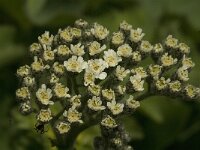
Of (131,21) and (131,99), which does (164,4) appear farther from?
(131,99)

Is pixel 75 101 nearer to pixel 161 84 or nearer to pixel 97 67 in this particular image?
pixel 97 67

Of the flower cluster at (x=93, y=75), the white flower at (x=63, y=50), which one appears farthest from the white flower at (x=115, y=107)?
the white flower at (x=63, y=50)

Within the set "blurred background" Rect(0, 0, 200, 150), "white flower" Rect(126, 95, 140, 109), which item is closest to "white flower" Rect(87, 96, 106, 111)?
"white flower" Rect(126, 95, 140, 109)

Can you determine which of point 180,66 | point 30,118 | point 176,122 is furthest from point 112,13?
point 180,66

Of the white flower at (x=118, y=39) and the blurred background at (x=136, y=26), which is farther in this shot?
the blurred background at (x=136, y=26)

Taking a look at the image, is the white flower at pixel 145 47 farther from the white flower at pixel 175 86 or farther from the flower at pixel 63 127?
the flower at pixel 63 127

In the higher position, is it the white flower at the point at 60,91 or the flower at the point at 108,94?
the white flower at the point at 60,91
